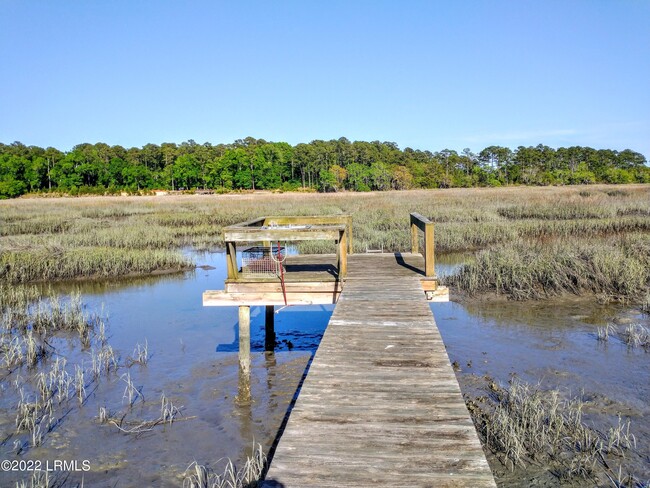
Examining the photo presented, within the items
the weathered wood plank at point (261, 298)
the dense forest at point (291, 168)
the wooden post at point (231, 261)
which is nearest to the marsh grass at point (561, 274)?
the weathered wood plank at point (261, 298)

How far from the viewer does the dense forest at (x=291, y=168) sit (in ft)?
283

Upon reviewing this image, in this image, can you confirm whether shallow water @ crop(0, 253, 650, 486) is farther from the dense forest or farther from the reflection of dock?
the dense forest

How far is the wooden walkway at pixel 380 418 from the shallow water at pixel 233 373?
1889 mm

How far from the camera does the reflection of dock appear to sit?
2.98 metres

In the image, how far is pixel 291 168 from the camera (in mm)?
106500

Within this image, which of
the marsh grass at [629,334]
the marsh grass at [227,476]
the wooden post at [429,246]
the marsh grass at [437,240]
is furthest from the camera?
the marsh grass at [437,240]

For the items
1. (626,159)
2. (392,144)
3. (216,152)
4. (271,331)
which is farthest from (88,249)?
(392,144)

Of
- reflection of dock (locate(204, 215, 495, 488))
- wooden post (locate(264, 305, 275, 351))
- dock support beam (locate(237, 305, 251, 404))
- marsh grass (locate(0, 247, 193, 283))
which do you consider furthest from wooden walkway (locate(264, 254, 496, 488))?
marsh grass (locate(0, 247, 193, 283))

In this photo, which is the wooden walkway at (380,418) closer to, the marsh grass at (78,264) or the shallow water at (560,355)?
the shallow water at (560,355)

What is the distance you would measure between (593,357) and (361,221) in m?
18.3

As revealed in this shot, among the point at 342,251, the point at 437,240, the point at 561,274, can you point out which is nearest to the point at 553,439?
the point at 342,251

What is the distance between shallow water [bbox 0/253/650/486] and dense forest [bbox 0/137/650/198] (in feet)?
232

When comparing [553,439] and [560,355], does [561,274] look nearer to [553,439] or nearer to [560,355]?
[560,355]

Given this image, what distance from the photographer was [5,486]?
219 inches
